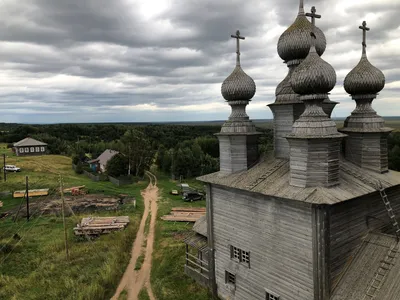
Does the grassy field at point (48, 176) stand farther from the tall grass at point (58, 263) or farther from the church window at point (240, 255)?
the church window at point (240, 255)

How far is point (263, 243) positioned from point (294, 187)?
3021mm

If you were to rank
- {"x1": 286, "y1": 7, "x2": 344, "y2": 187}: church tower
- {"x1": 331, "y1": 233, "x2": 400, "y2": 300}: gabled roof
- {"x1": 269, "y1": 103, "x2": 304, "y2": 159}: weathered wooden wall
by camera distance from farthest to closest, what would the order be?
{"x1": 269, "y1": 103, "x2": 304, "y2": 159}: weathered wooden wall, {"x1": 286, "y1": 7, "x2": 344, "y2": 187}: church tower, {"x1": 331, "y1": 233, "x2": 400, "y2": 300}: gabled roof

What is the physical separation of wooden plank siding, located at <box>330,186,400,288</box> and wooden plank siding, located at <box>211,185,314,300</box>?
93cm

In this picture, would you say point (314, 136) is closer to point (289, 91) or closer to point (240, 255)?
point (289, 91)

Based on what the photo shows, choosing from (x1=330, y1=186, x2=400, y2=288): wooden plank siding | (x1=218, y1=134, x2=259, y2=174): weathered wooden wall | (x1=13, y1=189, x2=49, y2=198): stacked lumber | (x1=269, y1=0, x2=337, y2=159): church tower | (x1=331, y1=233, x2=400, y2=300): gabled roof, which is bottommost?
(x1=13, y1=189, x2=49, y2=198): stacked lumber

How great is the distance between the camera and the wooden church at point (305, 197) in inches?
473

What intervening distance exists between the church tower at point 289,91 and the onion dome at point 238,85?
141 centimetres

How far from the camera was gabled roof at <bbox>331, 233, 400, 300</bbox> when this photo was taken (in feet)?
36.8

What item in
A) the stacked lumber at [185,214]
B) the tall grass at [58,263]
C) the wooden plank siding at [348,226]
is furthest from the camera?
the stacked lumber at [185,214]

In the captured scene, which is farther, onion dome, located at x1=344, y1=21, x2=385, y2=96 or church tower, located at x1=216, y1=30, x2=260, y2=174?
church tower, located at x1=216, y1=30, x2=260, y2=174

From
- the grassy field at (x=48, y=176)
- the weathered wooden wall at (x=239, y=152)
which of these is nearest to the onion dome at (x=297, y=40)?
the weathered wooden wall at (x=239, y=152)

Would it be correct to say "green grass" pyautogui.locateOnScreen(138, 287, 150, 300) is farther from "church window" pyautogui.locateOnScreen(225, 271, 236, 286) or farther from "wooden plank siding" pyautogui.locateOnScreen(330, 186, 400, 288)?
"wooden plank siding" pyautogui.locateOnScreen(330, 186, 400, 288)

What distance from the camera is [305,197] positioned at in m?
11.8

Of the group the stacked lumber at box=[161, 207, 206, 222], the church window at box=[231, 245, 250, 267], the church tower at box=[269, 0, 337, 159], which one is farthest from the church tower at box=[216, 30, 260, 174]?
the stacked lumber at box=[161, 207, 206, 222]
